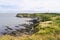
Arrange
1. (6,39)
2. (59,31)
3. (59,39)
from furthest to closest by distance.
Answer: (59,31), (59,39), (6,39)

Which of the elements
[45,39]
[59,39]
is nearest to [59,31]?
[59,39]

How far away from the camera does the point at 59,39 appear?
25.6m

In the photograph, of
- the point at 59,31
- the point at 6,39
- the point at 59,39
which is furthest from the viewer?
the point at 59,31

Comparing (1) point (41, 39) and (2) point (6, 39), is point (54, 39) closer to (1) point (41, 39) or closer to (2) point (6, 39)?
(1) point (41, 39)

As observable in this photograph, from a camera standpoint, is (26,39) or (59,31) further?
(59,31)

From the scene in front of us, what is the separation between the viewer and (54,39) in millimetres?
24469

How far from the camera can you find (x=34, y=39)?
23969 millimetres

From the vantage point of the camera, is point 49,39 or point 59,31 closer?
point 49,39

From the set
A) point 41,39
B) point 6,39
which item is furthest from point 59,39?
point 6,39

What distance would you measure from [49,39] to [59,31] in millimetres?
8098

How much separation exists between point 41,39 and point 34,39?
0.98 meters

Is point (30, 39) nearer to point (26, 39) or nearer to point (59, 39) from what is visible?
point (26, 39)

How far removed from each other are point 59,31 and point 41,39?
8.51m

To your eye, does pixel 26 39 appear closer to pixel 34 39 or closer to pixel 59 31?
pixel 34 39
